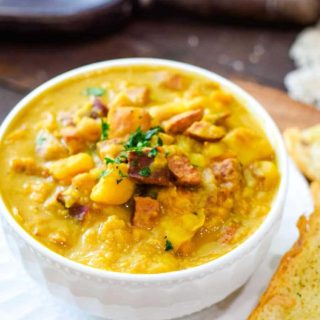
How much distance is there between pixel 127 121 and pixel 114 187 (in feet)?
1.26

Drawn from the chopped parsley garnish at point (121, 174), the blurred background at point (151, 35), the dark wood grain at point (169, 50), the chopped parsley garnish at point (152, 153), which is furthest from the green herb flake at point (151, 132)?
the dark wood grain at point (169, 50)

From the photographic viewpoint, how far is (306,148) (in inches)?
133

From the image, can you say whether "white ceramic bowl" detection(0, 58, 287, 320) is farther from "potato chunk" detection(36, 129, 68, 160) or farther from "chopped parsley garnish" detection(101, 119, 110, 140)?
"chopped parsley garnish" detection(101, 119, 110, 140)

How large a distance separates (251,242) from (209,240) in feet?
0.53

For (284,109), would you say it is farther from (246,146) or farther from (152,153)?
(152,153)

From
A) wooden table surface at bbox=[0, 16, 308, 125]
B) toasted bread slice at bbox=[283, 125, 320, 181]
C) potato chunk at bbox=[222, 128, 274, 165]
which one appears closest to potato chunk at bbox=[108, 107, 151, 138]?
potato chunk at bbox=[222, 128, 274, 165]

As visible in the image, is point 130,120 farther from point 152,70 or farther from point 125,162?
point 152,70

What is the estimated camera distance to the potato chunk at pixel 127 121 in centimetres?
267

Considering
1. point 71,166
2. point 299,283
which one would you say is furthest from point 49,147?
point 299,283

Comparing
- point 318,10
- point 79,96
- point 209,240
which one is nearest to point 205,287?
point 209,240

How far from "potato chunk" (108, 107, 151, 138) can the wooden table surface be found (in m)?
1.61

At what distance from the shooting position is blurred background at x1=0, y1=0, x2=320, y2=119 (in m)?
4.34

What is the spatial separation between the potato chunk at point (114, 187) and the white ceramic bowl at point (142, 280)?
0.91 feet

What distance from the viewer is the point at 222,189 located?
251 cm
